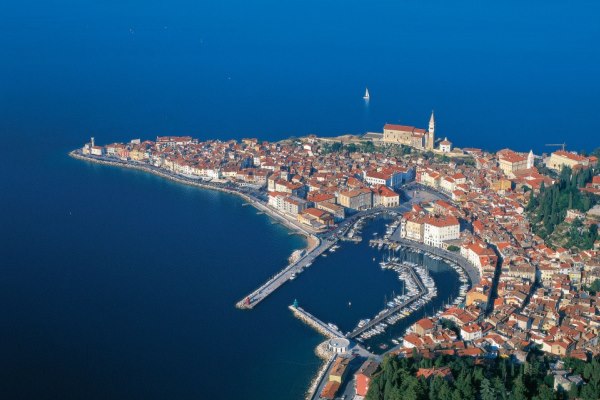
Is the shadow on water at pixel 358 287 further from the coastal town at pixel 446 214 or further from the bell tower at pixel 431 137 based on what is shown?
the bell tower at pixel 431 137

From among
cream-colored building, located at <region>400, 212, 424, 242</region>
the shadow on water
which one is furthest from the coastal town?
the shadow on water

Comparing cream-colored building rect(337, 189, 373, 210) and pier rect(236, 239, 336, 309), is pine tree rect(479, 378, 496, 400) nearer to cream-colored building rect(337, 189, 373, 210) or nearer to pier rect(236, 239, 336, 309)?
pier rect(236, 239, 336, 309)

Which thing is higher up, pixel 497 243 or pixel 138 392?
pixel 497 243

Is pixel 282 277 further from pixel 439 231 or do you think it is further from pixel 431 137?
pixel 431 137

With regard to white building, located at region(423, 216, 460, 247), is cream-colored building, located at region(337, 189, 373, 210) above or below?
above

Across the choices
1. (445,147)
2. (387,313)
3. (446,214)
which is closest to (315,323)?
(387,313)

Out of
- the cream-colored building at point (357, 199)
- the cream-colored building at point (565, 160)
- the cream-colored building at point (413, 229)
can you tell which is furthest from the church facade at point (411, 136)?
the cream-colored building at point (413, 229)

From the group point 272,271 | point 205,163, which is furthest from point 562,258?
point 205,163

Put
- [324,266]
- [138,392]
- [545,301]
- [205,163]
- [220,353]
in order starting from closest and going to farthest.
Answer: [138,392] → [220,353] → [545,301] → [324,266] → [205,163]

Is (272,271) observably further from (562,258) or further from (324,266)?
(562,258)
